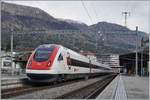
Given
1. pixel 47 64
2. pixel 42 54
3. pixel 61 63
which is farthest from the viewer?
pixel 61 63

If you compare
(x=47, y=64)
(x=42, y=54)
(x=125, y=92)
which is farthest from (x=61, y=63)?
(x=125, y=92)

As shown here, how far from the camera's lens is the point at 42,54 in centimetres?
2930

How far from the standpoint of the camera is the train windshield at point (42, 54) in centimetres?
2890

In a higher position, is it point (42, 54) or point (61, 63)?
point (42, 54)

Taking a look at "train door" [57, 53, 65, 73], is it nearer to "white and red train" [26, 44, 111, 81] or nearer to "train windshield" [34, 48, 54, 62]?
"white and red train" [26, 44, 111, 81]

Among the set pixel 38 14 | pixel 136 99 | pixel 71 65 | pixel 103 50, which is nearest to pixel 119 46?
pixel 103 50

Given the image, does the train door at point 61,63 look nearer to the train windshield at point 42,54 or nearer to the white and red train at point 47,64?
the white and red train at point 47,64

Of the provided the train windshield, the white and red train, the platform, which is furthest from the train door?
the platform

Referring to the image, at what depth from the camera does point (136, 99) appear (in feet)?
68.3

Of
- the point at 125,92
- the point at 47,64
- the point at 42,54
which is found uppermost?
the point at 42,54

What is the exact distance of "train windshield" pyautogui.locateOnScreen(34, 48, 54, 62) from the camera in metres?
28.9

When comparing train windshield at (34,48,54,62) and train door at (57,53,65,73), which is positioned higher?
train windshield at (34,48,54,62)

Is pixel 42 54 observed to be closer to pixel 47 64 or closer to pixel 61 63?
pixel 47 64

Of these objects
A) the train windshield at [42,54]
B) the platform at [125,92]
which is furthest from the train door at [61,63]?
the platform at [125,92]
